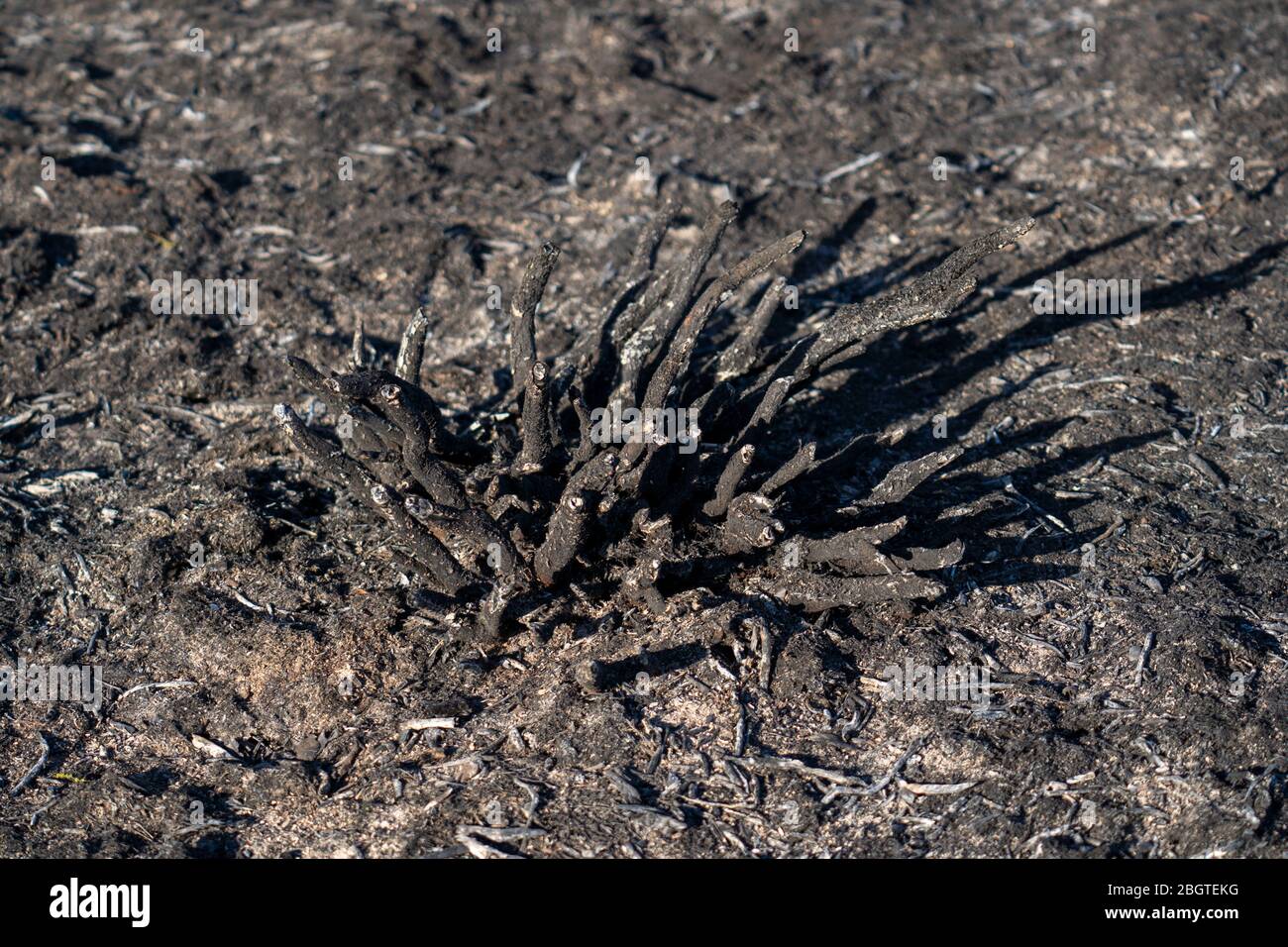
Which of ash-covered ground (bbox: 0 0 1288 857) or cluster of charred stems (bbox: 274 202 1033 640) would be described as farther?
cluster of charred stems (bbox: 274 202 1033 640)

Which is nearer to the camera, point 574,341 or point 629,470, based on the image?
point 629,470

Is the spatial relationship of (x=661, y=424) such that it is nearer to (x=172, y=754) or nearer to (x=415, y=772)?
(x=415, y=772)

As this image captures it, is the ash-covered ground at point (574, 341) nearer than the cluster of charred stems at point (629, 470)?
Yes

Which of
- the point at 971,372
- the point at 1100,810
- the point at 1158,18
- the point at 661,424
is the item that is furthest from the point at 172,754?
the point at 1158,18

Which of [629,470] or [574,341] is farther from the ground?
[574,341]
